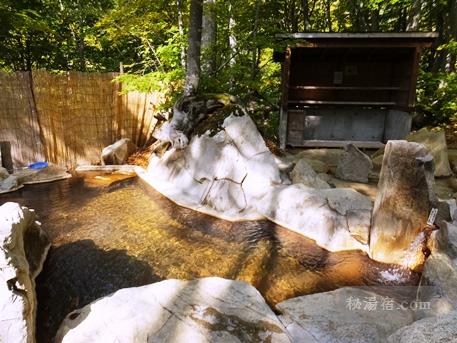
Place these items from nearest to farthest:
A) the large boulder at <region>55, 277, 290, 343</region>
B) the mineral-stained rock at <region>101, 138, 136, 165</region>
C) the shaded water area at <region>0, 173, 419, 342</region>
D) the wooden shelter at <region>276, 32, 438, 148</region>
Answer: the large boulder at <region>55, 277, 290, 343</region> → the shaded water area at <region>0, 173, 419, 342</region> → the mineral-stained rock at <region>101, 138, 136, 165</region> → the wooden shelter at <region>276, 32, 438, 148</region>

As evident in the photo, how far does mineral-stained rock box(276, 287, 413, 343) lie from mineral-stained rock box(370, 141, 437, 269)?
34.6 inches

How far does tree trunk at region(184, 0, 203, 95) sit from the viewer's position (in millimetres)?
6666

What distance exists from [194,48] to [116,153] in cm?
296

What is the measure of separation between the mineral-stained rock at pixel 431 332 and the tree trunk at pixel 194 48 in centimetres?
614

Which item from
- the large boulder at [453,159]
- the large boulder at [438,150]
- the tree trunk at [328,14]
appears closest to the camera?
the large boulder at [438,150]

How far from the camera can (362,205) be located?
452 centimetres

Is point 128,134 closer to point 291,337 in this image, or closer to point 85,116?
point 85,116

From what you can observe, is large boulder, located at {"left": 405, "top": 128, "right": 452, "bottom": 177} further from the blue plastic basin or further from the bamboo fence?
the blue plastic basin

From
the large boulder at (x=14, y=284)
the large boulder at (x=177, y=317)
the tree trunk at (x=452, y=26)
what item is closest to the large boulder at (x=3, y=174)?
the large boulder at (x=14, y=284)

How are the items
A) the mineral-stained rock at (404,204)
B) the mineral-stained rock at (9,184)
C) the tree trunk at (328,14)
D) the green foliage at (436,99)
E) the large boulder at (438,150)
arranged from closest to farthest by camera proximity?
the mineral-stained rock at (404,204)
the mineral-stained rock at (9,184)
the large boulder at (438,150)
the green foliage at (436,99)
the tree trunk at (328,14)

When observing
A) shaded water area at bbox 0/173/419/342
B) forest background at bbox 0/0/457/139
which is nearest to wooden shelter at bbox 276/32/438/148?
forest background at bbox 0/0/457/139

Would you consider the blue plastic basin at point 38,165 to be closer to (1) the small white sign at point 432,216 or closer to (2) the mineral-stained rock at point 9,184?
(2) the mineral-stained rock at point 9,184

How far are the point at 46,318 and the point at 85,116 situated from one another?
5539mm

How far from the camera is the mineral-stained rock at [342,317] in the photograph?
8.39ft
